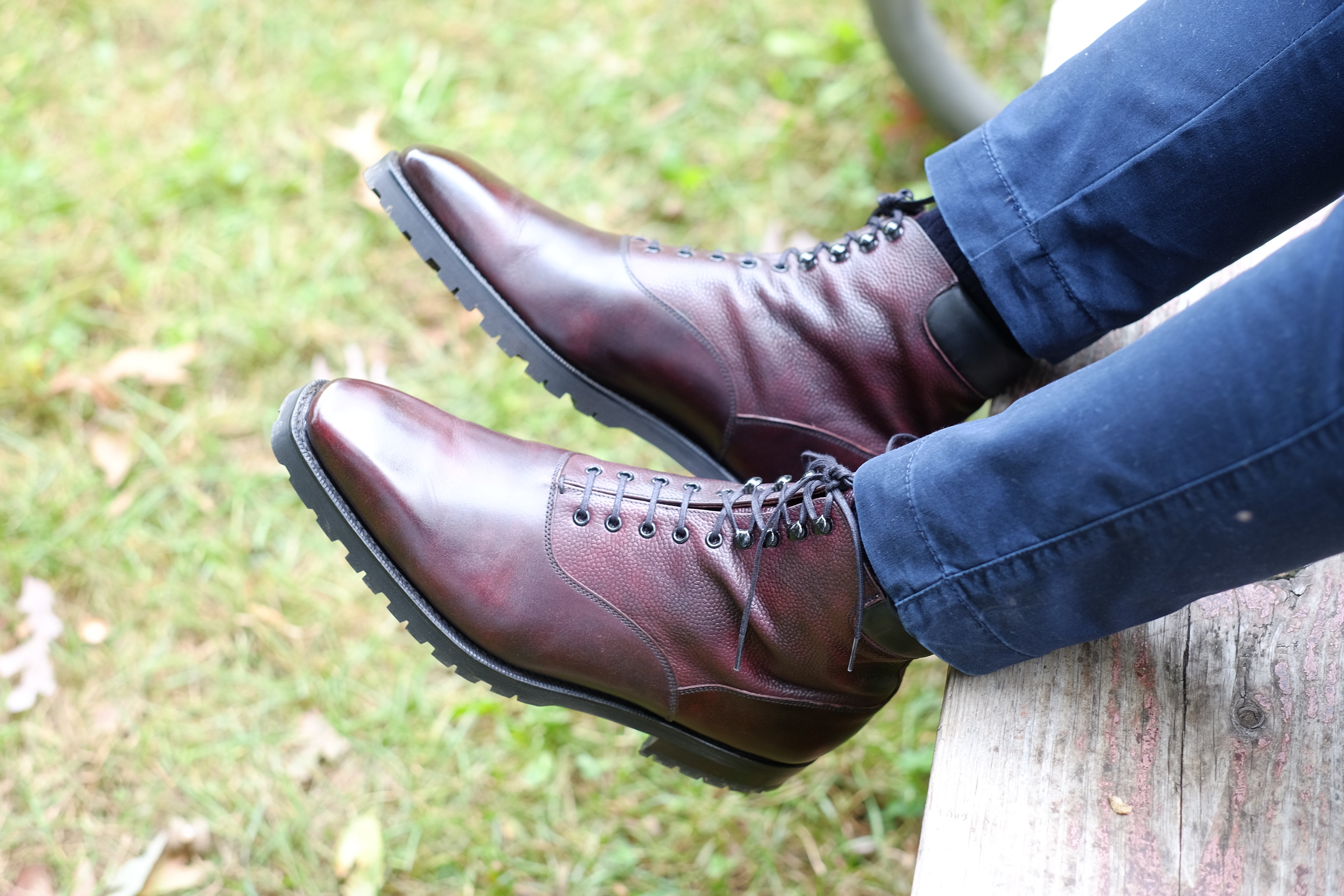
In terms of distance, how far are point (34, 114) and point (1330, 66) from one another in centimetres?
254

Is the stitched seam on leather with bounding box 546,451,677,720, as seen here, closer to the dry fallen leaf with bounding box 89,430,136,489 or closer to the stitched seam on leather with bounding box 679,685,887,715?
the stitched seam on leather with bounding box 679,685,887,715

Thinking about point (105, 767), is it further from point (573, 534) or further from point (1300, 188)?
point (1300, 188)

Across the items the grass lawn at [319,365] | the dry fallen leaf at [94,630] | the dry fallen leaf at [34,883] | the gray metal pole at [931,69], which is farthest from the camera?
the gray metal pole at [931,69]

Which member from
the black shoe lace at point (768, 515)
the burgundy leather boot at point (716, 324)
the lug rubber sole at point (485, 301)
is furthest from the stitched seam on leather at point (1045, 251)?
the lug rubber sole at point (485, 301)

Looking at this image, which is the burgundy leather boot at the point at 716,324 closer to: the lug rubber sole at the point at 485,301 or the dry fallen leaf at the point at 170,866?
the lug rubber sole at the point at 485,301

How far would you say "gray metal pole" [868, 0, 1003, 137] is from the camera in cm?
206

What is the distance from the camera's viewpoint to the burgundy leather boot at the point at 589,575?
1.07 metres

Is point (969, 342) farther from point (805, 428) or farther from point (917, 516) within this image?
point (917, 516)

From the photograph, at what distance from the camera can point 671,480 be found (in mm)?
1148

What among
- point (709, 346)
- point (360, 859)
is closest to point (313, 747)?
point (360, 859)

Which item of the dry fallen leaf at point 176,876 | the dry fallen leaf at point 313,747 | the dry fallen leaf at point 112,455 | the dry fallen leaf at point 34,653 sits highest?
the dry fallen leaf at point 112,455

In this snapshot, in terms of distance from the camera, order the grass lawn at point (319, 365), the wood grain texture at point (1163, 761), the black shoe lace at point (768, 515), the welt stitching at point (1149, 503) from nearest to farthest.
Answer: the welt stitching at point (1149, 503)
the wood grain texture at point (1163, 761)
the black shoe lace at point (768, 515)
the grass lawn at point (319, 365)

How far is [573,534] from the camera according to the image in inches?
44.4

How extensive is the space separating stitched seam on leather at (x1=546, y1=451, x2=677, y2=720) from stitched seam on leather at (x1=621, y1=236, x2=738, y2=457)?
0.28 metres
